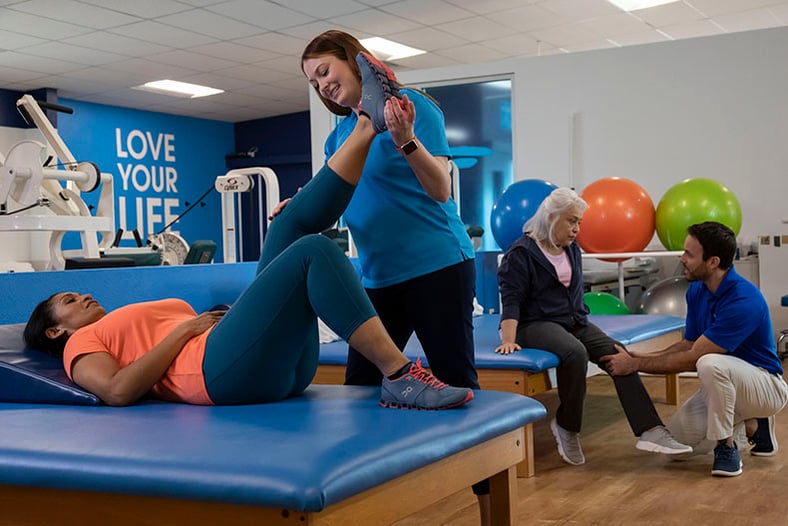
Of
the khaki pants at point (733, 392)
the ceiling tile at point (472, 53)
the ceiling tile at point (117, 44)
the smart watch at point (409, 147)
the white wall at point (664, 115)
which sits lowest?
the khaki pants at point (733, 392)

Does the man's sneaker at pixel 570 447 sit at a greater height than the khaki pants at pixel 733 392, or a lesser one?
lesser

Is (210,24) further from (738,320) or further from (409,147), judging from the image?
(409,147)

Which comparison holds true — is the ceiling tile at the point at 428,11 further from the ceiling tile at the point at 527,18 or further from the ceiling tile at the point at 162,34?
the ceiling tile at the point at 162,34

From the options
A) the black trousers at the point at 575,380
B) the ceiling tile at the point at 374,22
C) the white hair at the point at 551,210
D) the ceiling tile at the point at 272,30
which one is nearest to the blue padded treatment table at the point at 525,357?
the black trousers at the point at 575,380

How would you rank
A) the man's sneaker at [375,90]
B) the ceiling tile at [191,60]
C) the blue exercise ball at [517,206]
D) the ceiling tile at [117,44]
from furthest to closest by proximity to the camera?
the ceiling tile at [191,60]
the ceiling tile at [117,44]
the blue exercise ball at [517,206]
the man's sneaker at [375,90]

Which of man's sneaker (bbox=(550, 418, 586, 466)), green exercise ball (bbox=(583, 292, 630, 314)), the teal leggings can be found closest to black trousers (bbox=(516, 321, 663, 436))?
man's sneaker (bbox=(550, 418, 586, 466))

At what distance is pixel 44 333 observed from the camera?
208 cm

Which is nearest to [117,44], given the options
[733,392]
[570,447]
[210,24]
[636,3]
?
[210,24]

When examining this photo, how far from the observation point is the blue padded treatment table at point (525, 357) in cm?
290

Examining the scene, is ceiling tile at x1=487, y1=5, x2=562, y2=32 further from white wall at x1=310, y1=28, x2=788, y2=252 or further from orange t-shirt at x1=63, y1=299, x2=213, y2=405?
orange t-shirt at x1=63, y1=299, x2=213, y2=405

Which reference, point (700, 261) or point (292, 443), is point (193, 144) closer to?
point (700, 261)

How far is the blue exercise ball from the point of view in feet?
15.5

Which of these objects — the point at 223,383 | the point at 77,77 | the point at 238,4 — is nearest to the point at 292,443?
the point at 223,383

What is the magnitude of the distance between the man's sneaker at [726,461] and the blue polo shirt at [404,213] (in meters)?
1.35
